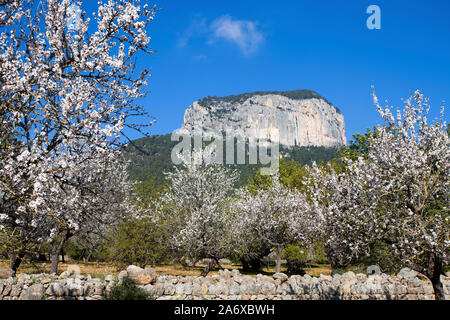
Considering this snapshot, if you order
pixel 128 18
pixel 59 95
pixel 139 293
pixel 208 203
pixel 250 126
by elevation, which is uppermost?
pixel 250 126

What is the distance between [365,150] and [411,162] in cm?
2120

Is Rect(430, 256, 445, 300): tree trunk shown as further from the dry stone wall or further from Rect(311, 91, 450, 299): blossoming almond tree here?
the dry stone wall

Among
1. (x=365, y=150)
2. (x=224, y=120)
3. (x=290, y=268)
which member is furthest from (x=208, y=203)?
(x=224, y=120)

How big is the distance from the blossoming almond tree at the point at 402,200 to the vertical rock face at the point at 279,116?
531 ft

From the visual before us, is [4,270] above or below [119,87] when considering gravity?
below

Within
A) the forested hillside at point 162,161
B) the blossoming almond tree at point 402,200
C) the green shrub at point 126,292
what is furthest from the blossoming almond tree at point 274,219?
the forested hillside at point 162,161

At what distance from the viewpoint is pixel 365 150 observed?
27.5 m

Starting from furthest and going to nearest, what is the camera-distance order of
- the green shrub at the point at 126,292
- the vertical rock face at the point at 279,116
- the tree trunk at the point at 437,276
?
the vertical rock face at the point at 279,116 → the green shrub at the point at 126,292 → the tree trunk at the point at 437,276

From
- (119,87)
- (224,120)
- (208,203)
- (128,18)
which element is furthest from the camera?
(224,120)

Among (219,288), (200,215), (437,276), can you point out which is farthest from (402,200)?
(200,215)

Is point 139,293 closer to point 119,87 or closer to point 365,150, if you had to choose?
point 119,87

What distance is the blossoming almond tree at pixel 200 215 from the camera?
57.7 feet

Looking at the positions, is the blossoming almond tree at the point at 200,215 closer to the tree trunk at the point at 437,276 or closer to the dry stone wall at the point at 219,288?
the dry stone wall at the point at 219,288

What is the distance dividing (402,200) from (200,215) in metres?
11.7
